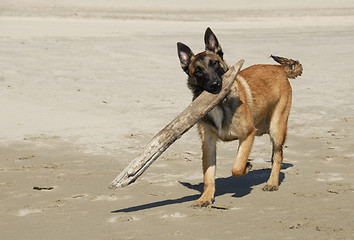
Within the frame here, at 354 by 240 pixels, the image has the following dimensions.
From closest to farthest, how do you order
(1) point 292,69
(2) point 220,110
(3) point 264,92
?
(2) point 220,110, (3) point 264,92, (1) point 292,69

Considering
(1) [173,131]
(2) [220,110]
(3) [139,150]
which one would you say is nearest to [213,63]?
(2) [220,110]

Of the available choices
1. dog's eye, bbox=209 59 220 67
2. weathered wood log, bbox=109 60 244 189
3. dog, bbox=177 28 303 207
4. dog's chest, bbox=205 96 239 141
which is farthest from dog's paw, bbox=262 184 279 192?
dog's eye, bbox=209 59 220 67

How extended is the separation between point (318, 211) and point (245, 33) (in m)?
22.7

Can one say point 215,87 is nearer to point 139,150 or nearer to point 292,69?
point 292,69

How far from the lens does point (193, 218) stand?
5691 mm

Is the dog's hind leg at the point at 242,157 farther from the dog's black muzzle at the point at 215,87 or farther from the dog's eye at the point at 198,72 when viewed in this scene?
the dog's eye at the point at 198,72

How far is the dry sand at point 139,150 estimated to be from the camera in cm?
552

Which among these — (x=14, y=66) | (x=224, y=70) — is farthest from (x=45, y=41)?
(x=224, y=70)

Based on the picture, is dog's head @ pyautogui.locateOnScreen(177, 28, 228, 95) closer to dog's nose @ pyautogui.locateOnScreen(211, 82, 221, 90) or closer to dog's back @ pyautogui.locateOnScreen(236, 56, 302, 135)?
dog's nose @ pyautogui.locateOnScreen(211, 82, 221, 90)

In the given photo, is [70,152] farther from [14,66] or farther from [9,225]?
[14,66]

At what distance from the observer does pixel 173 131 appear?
609 cm

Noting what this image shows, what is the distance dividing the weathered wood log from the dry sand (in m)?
0.42

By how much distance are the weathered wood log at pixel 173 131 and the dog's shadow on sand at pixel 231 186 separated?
46 cm

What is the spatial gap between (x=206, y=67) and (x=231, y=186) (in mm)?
1592
